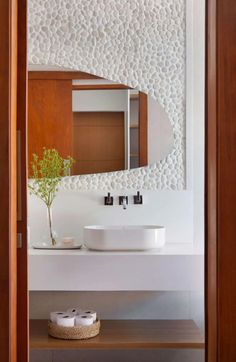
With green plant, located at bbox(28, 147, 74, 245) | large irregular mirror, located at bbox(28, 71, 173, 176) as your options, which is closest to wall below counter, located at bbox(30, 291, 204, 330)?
green plant, located at bbox(28, 147, 74, 245)

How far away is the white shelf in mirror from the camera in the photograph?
3.44 meters

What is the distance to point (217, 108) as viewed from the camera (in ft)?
6.64

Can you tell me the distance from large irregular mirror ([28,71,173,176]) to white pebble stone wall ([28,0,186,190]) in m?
0.06

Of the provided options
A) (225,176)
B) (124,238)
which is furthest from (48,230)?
(225,176)

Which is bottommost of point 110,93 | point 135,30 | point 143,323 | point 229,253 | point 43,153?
point 143,323

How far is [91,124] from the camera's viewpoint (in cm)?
409

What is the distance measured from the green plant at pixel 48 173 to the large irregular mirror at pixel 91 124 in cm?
5

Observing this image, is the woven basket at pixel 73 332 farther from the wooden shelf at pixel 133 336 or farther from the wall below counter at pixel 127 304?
the wall below counter at pixel 127 304

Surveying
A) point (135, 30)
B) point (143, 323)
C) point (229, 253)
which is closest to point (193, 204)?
point (143, 323)

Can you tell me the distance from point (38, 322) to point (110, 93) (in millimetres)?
1699

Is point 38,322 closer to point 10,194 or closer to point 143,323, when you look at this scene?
point 143,323

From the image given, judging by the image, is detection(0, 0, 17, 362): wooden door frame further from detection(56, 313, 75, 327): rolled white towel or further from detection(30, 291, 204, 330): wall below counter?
detection(30, 291, 204, 330): wall below counter

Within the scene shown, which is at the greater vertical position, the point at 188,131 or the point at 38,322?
the point at 188,131

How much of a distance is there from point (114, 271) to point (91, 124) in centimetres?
117
